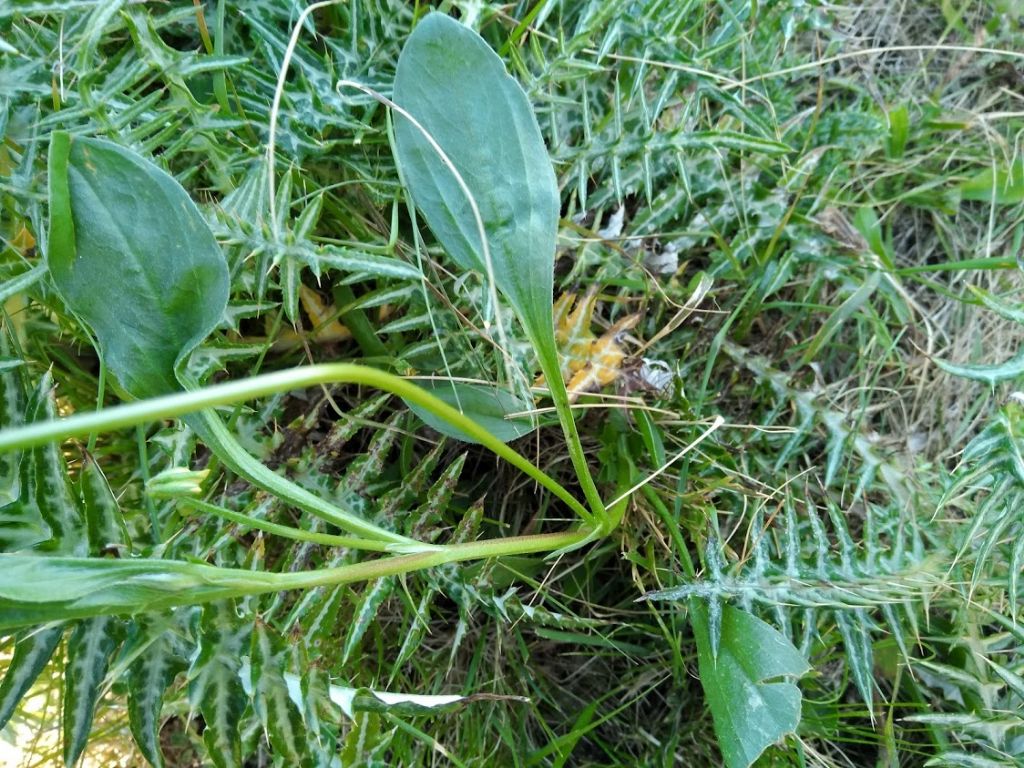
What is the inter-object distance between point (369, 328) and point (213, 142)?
289 millimetres

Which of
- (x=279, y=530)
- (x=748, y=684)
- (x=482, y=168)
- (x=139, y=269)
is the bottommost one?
(x=748, y=684)

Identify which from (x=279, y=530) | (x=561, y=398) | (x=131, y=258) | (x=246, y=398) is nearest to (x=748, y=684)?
(x=561, y=398)

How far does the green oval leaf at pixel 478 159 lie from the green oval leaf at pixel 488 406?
17cm

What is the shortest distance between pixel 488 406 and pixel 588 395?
0.44 ft

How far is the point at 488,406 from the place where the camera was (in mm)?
958

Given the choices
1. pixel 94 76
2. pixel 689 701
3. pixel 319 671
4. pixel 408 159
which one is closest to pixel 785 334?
pixel 689 701

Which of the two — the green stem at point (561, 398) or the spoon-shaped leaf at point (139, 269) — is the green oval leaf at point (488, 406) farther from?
the spoon-shaped leaf at point (139, 269)

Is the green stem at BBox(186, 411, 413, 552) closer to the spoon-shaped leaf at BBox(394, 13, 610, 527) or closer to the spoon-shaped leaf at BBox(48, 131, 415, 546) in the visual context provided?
the spoon-shaped leaf at BBox(48, 131, 415, 546)

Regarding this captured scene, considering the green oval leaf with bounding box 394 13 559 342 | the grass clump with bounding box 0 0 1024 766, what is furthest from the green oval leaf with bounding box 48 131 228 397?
the green oval leaf with bounding box 394 13 559 342

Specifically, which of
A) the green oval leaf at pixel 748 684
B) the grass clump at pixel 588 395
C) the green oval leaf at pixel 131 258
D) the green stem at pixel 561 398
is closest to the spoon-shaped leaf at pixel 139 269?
the green oval leaf at pixel 131 258

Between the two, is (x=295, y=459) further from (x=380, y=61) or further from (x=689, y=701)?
(x=689, y=701)

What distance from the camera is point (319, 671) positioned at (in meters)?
0.78

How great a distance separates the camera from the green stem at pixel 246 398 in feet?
1.25

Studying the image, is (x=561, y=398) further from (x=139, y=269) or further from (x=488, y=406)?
(x=139, y=269)
